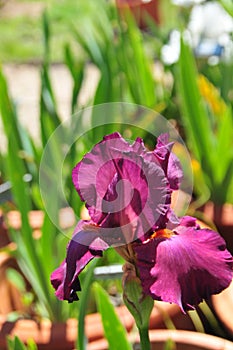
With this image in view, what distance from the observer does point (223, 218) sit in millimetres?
1319

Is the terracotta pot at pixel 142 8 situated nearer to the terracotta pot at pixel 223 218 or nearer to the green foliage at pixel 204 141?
the green foliage at pixel 204 141

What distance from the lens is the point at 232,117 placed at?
139 centimetres

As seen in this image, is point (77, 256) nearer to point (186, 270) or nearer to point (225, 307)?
point (186, 270)

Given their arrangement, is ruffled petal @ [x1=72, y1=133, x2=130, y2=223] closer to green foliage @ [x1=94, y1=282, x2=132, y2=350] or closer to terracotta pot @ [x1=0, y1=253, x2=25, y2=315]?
green foliage @ [x1=94, y1=282, x2=132, y2=350]

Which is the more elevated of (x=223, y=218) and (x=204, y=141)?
(x=204, y=141)

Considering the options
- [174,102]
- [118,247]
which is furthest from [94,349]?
[174,102]

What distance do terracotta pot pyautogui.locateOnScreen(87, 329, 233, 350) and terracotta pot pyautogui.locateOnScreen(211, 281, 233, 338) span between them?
9cm

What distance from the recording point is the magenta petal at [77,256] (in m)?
0.66

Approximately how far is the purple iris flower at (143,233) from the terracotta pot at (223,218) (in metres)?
0.61

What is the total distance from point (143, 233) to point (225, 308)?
0.45 meters

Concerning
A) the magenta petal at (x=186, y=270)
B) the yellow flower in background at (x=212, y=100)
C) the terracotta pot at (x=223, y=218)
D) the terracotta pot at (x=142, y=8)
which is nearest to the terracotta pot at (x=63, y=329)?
the terracotta pot at (x=223, y=218)

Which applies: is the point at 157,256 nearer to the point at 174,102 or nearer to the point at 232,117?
the point at 232,117

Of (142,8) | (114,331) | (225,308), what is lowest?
(225,308)

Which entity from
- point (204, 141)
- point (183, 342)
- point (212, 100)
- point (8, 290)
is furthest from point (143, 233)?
point (212, 100)
